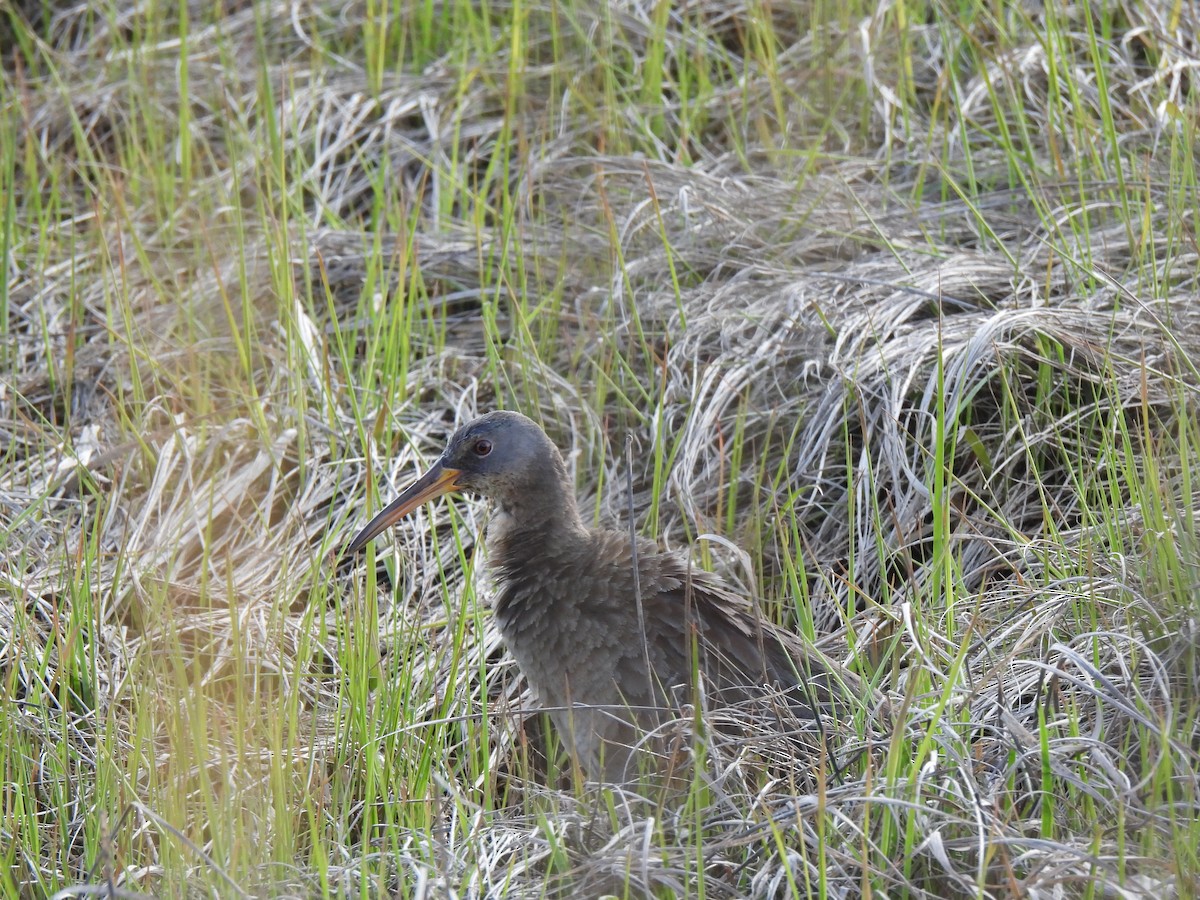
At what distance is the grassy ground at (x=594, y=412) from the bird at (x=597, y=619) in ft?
0.44

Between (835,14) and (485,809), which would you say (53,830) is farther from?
(835,14)

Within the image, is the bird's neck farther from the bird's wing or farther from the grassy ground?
the bird's wing

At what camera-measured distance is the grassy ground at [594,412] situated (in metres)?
2.57

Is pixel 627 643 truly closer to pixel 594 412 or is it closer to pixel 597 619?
pixel 597 619

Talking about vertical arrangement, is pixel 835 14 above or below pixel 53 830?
above

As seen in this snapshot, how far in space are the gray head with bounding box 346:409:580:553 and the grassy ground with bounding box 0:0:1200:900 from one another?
7.5 inches

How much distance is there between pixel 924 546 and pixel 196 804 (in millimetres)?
1920

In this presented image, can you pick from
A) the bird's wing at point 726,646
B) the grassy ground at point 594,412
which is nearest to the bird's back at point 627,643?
the bird's wing at point 726,646

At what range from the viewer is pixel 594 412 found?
414cm

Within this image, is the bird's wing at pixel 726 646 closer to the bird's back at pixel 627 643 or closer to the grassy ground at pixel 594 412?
the bird's back at pixel 627 643

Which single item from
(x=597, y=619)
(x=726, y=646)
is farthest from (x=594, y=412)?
(x=726, y=646)

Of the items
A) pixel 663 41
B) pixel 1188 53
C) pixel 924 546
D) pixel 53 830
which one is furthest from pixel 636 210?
pixel 53 830

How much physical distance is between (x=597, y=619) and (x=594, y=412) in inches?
39.5

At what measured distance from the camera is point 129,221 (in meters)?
4.73
